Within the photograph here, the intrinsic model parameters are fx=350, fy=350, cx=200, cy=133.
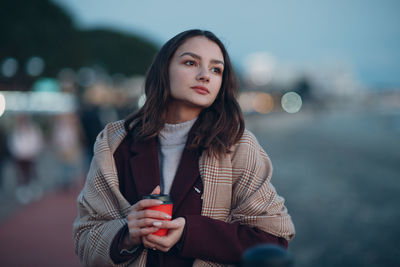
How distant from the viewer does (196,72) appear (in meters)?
1.79

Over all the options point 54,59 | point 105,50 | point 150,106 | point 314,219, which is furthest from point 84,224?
point 105,50

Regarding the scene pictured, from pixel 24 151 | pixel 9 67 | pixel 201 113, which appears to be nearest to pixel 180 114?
pixel 201 113

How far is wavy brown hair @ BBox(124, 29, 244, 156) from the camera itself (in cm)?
176

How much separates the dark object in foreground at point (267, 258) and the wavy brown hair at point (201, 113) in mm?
743

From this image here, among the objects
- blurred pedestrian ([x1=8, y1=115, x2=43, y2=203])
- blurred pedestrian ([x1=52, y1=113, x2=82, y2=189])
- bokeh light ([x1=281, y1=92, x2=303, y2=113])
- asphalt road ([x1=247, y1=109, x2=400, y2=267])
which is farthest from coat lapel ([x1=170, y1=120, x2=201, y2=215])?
bokeh light ([x1=281, y1=92, x2=303, y2=113])

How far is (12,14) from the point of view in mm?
18469

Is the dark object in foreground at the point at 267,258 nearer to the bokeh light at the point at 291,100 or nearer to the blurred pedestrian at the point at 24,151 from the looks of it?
the blurred pedestrian at the point at 24,151

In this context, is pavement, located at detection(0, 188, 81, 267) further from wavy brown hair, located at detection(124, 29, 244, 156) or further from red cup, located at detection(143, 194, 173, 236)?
red cup, located at detection(143, 194, 173, 236)

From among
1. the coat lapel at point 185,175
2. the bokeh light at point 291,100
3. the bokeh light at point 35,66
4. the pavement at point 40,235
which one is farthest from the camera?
the bokeh light at point 291,100

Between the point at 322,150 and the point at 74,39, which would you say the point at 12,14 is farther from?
the point at 322,150

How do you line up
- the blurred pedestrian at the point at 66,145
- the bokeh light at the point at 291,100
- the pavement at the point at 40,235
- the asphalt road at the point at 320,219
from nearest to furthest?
the pavement at the point at 40,235 < the asphalt road at the point at 320,219 < the blurred pedestrian at the point at 66,145 < the bokeh light at the point at 291,100

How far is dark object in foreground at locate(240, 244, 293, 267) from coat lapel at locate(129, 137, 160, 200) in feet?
2.54

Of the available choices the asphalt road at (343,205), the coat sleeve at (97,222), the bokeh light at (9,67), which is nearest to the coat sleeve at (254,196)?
the coat sleeve at (97,222)

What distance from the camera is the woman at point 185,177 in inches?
62.1
